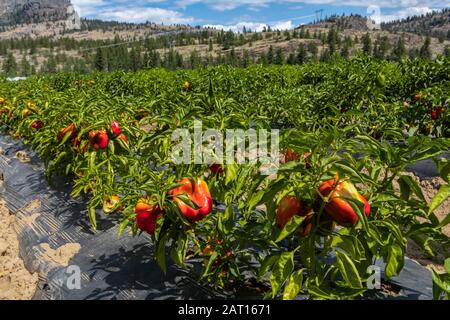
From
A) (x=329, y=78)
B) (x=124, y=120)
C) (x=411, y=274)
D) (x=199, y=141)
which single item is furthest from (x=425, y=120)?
(x=199, y=141)

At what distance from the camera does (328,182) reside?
4.62ft

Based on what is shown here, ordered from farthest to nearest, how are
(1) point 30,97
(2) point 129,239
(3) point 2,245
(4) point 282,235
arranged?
(1) point 30,97 < (3) point 2,245 < (2) point 129,239 < (4) point 282,235

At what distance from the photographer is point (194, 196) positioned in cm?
180

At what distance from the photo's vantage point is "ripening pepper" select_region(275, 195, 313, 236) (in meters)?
1.44

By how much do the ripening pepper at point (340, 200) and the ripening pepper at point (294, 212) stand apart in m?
0.08

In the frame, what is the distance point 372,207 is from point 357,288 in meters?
0.37

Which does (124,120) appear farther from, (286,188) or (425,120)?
(425,120)

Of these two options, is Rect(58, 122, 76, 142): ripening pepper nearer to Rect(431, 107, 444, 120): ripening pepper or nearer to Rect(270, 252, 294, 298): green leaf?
Rect(270, 252, 294, 298): green leaf

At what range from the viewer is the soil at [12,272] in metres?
2.81

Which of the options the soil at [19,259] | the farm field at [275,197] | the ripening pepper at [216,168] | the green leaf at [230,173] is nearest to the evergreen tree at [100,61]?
the soil at [19,259]

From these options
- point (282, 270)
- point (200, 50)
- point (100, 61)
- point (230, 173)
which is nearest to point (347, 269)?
point (282, 270)

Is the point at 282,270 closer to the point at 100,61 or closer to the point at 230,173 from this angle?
the point at 230,173

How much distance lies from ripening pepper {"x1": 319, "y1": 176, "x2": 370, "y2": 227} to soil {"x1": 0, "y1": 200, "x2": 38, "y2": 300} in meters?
2.34
